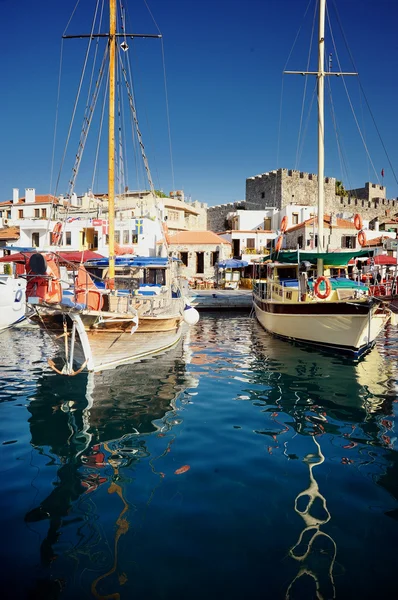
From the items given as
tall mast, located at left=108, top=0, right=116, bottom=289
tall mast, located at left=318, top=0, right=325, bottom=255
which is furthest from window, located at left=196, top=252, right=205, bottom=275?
tall mast, located at left=108, top=0, right=116, bottom=289

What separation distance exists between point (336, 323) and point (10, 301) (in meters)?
16.1

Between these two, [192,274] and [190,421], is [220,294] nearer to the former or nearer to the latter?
[192,274]

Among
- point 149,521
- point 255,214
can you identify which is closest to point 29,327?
point 149,521

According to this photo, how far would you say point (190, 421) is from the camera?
7.85 m

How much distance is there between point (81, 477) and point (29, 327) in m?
17.8

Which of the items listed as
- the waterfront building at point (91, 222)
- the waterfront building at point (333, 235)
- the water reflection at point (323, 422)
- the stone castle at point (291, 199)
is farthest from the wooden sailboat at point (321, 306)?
the stone castle at point (291, 199)

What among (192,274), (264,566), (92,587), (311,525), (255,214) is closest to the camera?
(92,587)

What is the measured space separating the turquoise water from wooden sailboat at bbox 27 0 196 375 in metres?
0.98

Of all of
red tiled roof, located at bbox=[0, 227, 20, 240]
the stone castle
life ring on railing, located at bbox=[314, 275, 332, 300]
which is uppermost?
the stone castle

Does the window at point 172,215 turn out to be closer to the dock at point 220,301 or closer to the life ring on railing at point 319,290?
the dock at point 220,301

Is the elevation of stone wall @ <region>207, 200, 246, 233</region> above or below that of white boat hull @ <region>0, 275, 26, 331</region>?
above

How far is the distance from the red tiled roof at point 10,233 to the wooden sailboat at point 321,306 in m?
35.3

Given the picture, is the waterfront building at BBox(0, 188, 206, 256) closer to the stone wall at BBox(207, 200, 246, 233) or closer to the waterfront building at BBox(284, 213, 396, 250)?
the stone wall at BBox(207, 200, 246, 233)

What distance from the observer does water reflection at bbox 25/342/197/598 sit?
13.5ft
